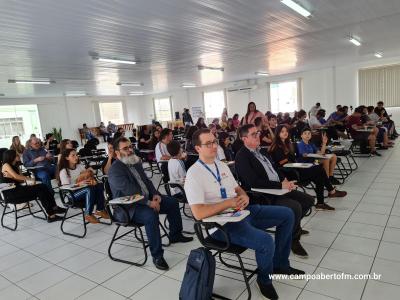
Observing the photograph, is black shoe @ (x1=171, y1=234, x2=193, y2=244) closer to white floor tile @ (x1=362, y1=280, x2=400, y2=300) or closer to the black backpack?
the black backpack

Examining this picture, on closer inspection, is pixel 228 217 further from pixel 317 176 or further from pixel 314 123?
pixel 314 123

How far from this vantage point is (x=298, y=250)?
2.61m

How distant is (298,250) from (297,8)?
3.28m

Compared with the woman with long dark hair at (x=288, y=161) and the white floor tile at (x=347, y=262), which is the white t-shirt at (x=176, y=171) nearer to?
the woman with long dark hair at (x=288, y=161)

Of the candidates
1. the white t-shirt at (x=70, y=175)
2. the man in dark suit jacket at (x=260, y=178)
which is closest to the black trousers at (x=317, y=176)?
the man in dark suit jacket at (x=260, y=178)

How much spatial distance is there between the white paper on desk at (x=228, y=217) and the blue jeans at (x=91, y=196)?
2.24m

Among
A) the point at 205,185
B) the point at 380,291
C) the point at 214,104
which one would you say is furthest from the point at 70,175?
the point at 214,104

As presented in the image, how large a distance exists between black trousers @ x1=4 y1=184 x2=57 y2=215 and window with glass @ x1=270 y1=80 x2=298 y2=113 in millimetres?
11738

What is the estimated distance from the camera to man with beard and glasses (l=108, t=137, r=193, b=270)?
8.67ft

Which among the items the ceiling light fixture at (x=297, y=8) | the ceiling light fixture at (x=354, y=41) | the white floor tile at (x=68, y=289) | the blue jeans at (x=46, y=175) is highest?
the ceiling light fixture at (x=354, y=41)

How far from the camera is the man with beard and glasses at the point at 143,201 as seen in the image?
2.64 metres

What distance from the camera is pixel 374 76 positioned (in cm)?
1113

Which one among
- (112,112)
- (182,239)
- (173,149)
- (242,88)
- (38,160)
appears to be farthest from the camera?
(112,112)

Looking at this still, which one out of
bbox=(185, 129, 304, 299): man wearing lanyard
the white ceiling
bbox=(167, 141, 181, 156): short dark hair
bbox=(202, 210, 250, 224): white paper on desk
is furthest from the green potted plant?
Answer: bbox=(202, 210, 250, 224): white paper on desk
